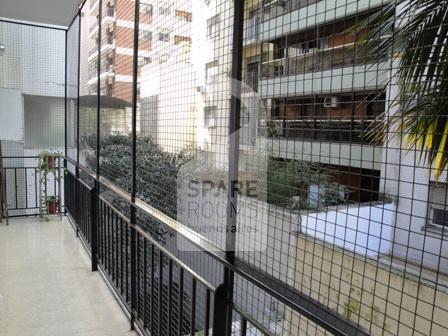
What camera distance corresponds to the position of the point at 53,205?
5.24m

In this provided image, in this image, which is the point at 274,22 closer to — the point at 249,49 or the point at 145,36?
the point at 249,49

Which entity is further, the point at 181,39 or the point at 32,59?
the point at 32,59

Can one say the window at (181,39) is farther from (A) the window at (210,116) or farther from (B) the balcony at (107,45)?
(B) the balcony at (107,45)

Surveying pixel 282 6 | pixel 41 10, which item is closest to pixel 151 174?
pixel 282 6

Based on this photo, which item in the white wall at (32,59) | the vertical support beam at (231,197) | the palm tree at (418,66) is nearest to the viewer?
the palm tree at (418,66)

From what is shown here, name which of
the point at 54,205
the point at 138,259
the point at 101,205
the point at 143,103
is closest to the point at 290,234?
the point at 138,259

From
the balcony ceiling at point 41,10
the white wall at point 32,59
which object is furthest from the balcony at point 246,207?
the white wall at point 32,59

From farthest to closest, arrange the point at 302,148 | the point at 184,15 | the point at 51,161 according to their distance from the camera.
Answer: the point at 51,161
the point at 184,15
the point at 302,148

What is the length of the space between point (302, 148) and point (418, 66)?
0.49 meters

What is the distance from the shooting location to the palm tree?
817 millimetres

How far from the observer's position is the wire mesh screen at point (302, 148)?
3.02 feet

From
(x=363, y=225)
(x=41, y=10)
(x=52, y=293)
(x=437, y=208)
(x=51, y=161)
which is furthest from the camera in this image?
(x=51, y=161)

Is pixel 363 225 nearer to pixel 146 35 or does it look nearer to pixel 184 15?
pixel 184 15

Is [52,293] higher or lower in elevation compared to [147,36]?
lower
